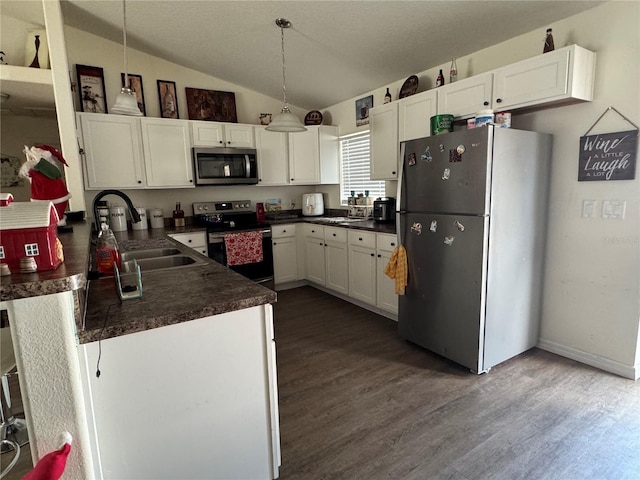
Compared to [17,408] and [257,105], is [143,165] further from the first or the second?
[17,408]

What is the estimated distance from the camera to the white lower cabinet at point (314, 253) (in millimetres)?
4094

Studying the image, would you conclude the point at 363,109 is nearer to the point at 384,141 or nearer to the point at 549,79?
the point at 384,141

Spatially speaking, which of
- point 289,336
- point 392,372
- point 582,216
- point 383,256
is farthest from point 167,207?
point 582,216

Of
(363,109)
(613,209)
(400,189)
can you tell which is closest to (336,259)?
(400,189)

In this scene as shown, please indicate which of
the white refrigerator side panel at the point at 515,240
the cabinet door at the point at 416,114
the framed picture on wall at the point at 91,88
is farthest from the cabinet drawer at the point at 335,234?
the framed picture on wall at the point at 91,88

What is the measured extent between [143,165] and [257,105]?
5.30ft

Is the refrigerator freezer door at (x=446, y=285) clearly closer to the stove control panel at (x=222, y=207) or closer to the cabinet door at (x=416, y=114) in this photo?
the cabinet door at (x=416, y=114)

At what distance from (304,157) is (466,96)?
87.8 inches

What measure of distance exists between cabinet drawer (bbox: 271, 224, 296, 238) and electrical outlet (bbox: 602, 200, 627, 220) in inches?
117

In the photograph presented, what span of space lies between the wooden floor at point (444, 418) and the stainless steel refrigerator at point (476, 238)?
0.24 meters

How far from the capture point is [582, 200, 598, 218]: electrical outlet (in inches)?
91.1

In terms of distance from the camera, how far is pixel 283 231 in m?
4.20

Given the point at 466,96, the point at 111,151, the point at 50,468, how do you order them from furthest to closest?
the point at 111,151
the point at 466,96
the point at 50,468

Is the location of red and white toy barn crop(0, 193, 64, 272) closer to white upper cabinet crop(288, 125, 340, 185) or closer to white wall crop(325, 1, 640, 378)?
white wall crop(325, 1, 640, 378)
